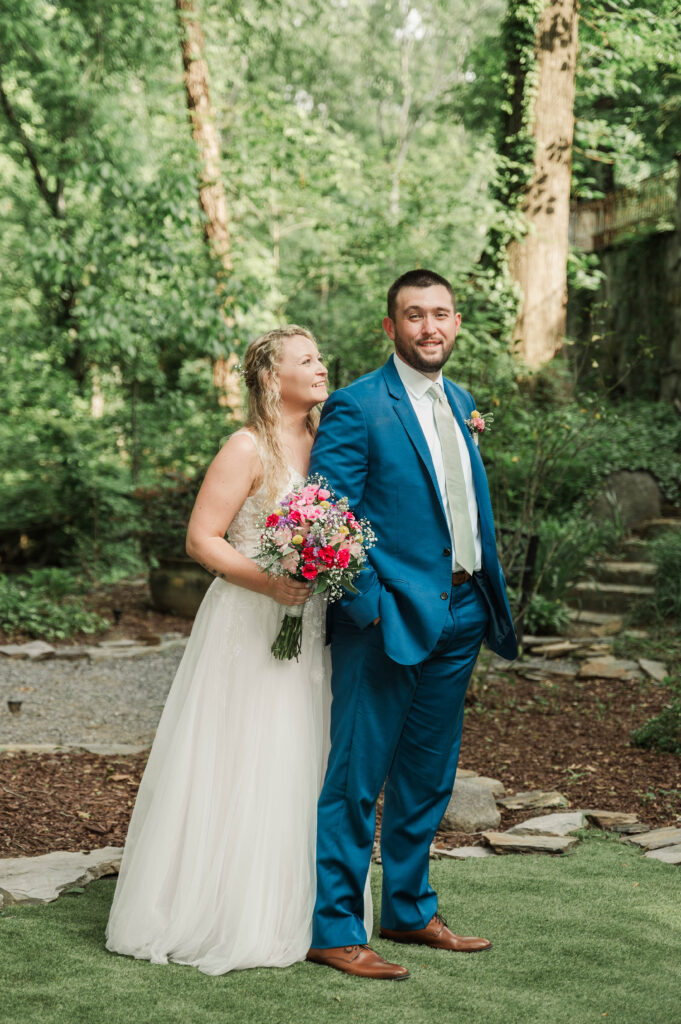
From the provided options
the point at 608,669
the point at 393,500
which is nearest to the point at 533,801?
the point at 393,500

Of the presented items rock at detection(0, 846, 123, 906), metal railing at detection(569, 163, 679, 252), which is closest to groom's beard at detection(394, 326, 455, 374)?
rock at detection(0, 846, 123, 906)

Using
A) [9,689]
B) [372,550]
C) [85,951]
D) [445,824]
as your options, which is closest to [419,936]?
[85,951]

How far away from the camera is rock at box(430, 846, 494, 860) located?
13.7 feet

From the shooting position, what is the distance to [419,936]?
3.14 metres

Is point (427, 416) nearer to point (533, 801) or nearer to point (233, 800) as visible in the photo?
point (233, 800)

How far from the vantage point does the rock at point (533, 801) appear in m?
4.95

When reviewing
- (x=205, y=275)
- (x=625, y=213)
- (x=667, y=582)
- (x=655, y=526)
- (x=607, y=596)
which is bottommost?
(x=607, y=596)

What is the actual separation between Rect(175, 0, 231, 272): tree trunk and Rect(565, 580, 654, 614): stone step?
263 inches

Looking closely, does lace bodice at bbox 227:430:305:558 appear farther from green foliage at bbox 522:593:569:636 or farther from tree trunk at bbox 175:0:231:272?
tree trunk at bbox 175:0:231:272

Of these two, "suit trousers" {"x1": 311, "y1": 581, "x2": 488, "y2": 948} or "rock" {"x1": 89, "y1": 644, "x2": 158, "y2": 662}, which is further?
"rock" {"x1": 89, "y1": 644, "x2": 158, "y2": 662}

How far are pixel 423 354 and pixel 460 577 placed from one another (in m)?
0.67

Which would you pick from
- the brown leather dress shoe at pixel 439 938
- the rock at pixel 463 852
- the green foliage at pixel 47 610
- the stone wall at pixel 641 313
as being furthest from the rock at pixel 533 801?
the stone wall at pixel 641 313

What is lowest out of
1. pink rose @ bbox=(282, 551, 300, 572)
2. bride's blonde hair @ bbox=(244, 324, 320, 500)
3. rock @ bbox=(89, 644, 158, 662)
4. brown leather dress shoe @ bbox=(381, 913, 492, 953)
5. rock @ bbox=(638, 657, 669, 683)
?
rock @ bbox=(89, 644, 158, 662)

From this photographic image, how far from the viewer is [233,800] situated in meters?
2.99
